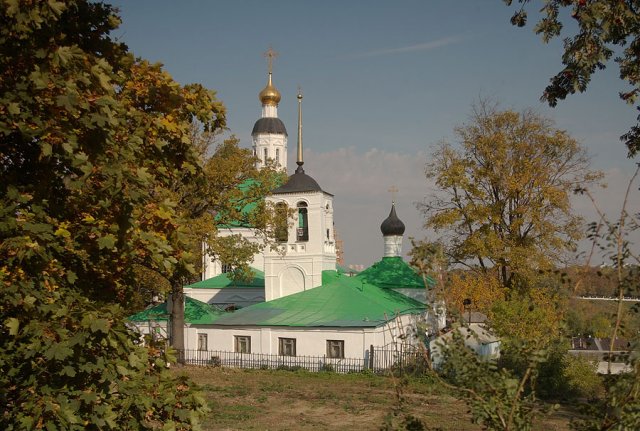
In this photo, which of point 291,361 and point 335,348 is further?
point 291,361

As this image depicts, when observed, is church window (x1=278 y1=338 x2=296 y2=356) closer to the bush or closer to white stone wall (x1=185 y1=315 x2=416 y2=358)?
white stone wall (x1=185 y1=315 x2=416 y2=358)

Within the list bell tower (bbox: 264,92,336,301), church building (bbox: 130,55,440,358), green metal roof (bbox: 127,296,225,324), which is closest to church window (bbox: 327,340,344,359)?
church building (bbox: 130,55,440,358)

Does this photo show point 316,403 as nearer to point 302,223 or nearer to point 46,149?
point 46,149

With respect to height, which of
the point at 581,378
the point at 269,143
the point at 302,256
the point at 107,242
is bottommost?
the point at 581,378

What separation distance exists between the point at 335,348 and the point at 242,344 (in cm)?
451

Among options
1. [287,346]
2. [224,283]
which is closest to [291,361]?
[287,346]

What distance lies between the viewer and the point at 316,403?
17719 millimetres

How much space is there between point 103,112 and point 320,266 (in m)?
29.4

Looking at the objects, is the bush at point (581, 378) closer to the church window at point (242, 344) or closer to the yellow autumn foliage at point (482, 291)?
the yellow autumn foliage at point (482, 291)

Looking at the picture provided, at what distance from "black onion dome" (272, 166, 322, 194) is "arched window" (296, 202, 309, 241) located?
837mm

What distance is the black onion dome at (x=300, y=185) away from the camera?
34.9 m

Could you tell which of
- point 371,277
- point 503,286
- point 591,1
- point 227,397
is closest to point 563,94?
point 591,1

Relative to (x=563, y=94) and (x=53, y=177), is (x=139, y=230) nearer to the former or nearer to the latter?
(x=53, y=177)

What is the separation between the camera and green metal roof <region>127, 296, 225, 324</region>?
3194 centimetres
